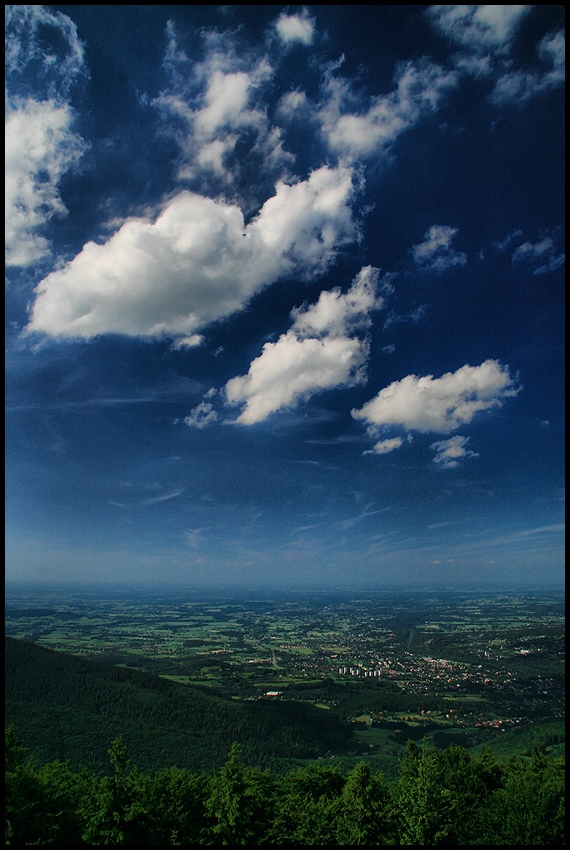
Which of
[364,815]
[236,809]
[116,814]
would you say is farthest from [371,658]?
[116,814]

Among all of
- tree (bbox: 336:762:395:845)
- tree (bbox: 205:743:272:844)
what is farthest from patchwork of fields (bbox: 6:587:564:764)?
tree (bbox: 336:762:395:845)

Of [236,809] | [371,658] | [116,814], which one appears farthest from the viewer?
[371,658]

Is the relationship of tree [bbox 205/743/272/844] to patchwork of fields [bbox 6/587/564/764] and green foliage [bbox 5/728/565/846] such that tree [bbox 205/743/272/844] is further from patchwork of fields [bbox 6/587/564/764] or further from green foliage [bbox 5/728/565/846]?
patchwork of fields [bbox 6/587/564/764]

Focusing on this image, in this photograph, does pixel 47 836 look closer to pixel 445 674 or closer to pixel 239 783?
pixel 239 783

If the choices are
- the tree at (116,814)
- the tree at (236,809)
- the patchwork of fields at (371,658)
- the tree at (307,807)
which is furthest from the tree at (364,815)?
the patchwork of fields at (371,658)

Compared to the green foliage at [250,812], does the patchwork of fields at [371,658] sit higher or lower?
lower

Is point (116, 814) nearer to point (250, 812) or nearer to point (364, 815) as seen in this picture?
point (250, 812)

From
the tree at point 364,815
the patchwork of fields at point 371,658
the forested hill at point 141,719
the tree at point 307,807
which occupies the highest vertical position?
the tree at point 364,815

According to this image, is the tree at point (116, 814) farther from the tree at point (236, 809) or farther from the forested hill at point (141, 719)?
the forested hill at point (141, 719)
